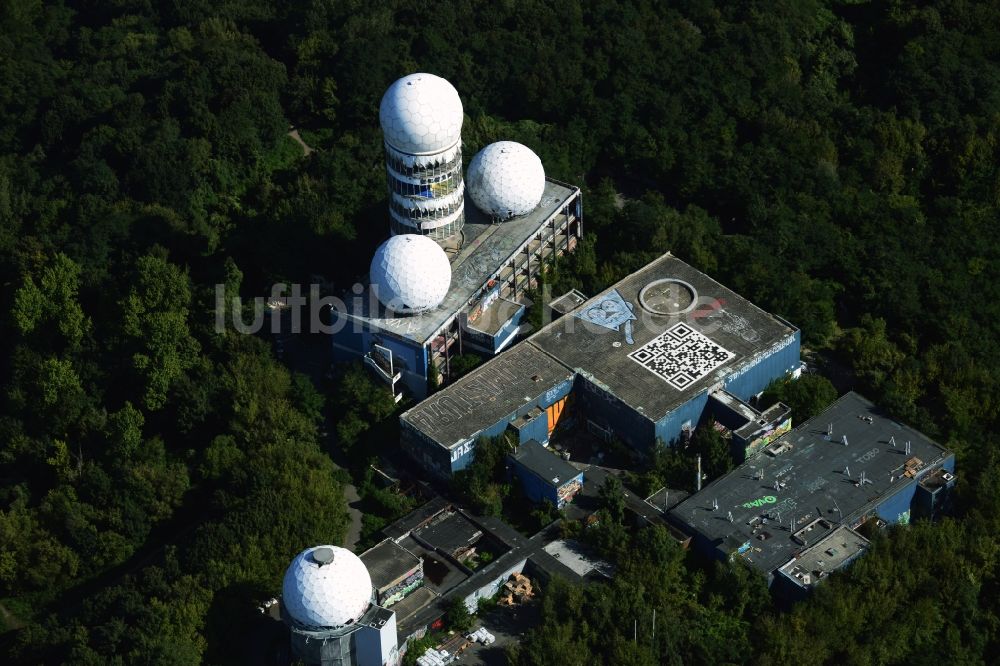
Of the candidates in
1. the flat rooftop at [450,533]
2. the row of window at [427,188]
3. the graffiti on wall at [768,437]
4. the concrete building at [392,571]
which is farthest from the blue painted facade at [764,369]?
the concrete building at [392,571]

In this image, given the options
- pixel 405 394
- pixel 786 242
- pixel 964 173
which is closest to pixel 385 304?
pixel 405 394

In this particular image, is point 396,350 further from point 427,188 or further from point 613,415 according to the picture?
point 613,415

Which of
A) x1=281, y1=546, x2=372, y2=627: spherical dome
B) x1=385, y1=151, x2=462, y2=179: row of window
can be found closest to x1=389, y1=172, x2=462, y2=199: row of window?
x1=385, y1=151, x2=462, y2=179: row of window

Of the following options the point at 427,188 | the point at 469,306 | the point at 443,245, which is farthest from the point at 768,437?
the point at 427,188

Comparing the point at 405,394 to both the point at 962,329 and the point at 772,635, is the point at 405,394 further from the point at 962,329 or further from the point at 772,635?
the point at 962,329

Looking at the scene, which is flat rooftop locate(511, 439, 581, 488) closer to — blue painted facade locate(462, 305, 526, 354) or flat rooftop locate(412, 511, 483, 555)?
flat rooftop locate(412, 511, 483, 555)

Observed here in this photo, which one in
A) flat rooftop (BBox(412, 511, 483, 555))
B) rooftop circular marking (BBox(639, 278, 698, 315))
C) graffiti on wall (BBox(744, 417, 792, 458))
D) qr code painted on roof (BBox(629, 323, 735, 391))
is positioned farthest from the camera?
rooftop circular marking (BBox(639, 278, 698, 315))

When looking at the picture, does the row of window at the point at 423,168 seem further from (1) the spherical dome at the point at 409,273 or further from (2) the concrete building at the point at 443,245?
(1) the spherical dome at the point at 409,273
